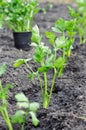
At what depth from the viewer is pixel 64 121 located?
247 cm

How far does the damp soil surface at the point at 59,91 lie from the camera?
253 centimetres

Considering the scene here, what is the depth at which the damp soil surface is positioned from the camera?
2.53 meters

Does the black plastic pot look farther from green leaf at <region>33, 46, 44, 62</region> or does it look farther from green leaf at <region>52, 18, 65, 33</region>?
green leaf at <region>33, 46, 44, 62</region>

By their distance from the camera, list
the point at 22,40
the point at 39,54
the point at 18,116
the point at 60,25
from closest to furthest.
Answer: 1. the point at 18,116
2. the point at 39,54
3. the point at 60,25
4. the point at 22,40

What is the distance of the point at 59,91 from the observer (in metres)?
3.26

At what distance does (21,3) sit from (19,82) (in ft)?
3.62

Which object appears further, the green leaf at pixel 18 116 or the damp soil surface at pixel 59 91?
the damp soil surface at pixel 59 91

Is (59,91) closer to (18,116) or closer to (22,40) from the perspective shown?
(18,116)

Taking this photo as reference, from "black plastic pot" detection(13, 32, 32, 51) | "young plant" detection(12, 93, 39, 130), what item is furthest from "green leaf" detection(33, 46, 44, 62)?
"black plastic pot" detection(13, 32, 32, 51)

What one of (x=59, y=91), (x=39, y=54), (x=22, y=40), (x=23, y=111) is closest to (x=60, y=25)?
(x=59, y=91)

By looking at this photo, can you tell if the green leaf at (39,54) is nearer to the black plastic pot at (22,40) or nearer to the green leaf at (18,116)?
the green leaf at (18,116)

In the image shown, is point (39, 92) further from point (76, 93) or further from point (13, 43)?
point (13, 43)

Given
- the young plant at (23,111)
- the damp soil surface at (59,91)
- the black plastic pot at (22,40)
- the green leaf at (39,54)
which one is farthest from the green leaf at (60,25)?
the young plant at (23,111)

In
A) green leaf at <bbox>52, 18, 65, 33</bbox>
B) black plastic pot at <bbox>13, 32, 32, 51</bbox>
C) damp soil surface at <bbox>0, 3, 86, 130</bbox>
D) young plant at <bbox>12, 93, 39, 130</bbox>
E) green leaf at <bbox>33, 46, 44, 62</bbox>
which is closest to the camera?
young plant at <bbox>12, 93, 39, 130</bbox>
